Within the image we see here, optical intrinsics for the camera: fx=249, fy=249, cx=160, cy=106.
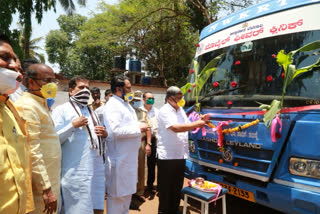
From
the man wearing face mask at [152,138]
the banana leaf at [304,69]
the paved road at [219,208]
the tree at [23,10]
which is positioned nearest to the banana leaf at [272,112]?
the banana leaf at [304,69]

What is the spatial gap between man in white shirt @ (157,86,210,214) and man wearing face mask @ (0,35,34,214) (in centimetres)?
193

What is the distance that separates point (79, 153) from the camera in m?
2.31

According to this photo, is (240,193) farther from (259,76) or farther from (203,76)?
(203,76)

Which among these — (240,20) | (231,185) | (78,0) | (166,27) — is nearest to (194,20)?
(166,27)

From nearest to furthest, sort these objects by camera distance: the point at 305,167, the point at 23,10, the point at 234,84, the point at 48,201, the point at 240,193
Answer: the point at 48,201 < the point at 305,167 < the point at 240,193 < the point at 234,84 < the point at 23,10

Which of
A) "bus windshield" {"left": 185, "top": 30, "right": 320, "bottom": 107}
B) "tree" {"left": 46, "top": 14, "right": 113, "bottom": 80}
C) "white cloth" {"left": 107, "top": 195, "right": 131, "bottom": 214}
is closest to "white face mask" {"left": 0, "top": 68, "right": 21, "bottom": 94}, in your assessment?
"white cloth" {"left": 107, "top": 195, "right": 131, "bottom": 214}

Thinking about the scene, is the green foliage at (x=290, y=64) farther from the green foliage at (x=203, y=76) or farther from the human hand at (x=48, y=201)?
the human hand at (x=48, y=201)

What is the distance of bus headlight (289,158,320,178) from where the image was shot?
240cm

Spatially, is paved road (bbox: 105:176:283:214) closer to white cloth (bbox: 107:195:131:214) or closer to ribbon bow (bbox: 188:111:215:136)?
white cloth (bbox: 107:195:131:214)

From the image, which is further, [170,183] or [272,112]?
[170,183]

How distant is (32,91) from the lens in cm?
192

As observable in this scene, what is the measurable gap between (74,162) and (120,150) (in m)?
0.63

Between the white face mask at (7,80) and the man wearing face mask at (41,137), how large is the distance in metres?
0.43

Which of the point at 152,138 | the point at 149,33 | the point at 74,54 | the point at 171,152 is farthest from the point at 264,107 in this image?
the point at 74,54
